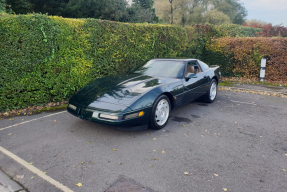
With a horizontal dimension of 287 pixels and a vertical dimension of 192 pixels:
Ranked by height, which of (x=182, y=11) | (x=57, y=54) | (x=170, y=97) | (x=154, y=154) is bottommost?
(x=154, y=154)

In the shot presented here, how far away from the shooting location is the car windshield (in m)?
4.94

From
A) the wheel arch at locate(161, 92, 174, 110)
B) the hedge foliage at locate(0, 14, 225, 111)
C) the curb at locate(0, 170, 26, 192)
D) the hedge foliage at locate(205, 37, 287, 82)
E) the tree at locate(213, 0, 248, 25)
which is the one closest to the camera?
the curb at locate(0, 170, 26, 192)

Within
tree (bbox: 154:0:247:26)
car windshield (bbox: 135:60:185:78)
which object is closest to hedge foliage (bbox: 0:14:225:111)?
car windshield (bbox: 135:60:185:78)

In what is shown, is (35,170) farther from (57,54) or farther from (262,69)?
(262,69)

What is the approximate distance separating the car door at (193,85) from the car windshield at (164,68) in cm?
26

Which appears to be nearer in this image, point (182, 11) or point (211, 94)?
point (211, 94)

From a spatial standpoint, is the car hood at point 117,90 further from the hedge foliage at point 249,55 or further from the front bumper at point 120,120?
the hedge foliage at point 249,55

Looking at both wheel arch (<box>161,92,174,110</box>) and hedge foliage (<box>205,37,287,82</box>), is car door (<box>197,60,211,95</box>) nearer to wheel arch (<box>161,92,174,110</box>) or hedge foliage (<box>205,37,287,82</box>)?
→ wheel arch (<box>161,92,174,110</box>)

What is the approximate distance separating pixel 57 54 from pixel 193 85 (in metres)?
3.80

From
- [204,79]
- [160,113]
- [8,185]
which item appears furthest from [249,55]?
[8,185]

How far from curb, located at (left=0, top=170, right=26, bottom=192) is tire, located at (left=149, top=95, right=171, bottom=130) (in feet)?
7.39

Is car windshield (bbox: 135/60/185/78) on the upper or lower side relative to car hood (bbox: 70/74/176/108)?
upper

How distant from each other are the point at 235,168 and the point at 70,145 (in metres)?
2.59

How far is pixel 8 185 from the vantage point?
250cm
